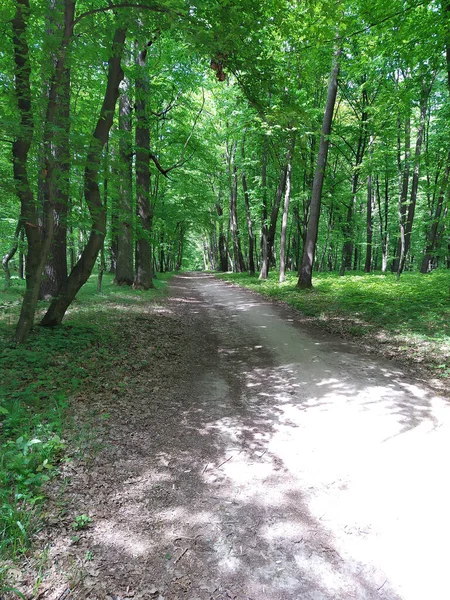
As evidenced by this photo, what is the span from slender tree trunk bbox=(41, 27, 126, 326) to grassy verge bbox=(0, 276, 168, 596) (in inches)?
22.6

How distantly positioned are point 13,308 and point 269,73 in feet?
25.9

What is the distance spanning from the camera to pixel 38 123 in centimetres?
502

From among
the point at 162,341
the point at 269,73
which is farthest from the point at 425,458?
the point at 269,73

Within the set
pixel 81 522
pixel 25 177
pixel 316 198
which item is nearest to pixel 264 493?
pixel 81 522

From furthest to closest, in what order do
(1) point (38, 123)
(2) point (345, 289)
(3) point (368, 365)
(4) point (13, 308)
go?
1. (2) point (345, 289)
2. (4) point (13, 308)
3. (3) point (368, 365)
4. (1) point (38, 123)

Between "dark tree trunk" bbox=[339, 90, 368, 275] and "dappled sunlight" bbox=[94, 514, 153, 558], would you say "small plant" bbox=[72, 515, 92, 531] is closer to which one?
"dappled sunlight" bbox=[94, 514, 153, 558]

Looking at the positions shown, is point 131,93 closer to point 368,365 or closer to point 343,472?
point 368,365

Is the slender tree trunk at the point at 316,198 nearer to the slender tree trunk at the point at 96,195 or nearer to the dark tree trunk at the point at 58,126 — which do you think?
the slender tree trunk at the point at 96,195

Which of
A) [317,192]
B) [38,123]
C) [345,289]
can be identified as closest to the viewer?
[38,123]

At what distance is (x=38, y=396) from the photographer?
4.21 metres

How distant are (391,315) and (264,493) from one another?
7.46m

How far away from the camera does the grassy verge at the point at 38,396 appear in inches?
96.3

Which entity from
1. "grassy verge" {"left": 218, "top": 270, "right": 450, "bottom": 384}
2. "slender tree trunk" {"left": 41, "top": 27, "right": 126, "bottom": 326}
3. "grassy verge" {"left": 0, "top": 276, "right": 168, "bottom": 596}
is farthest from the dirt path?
"slender tree trunk" {"left": 41, "top": 27, "right": 126, "bottom": 326}

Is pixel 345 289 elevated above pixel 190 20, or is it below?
below
